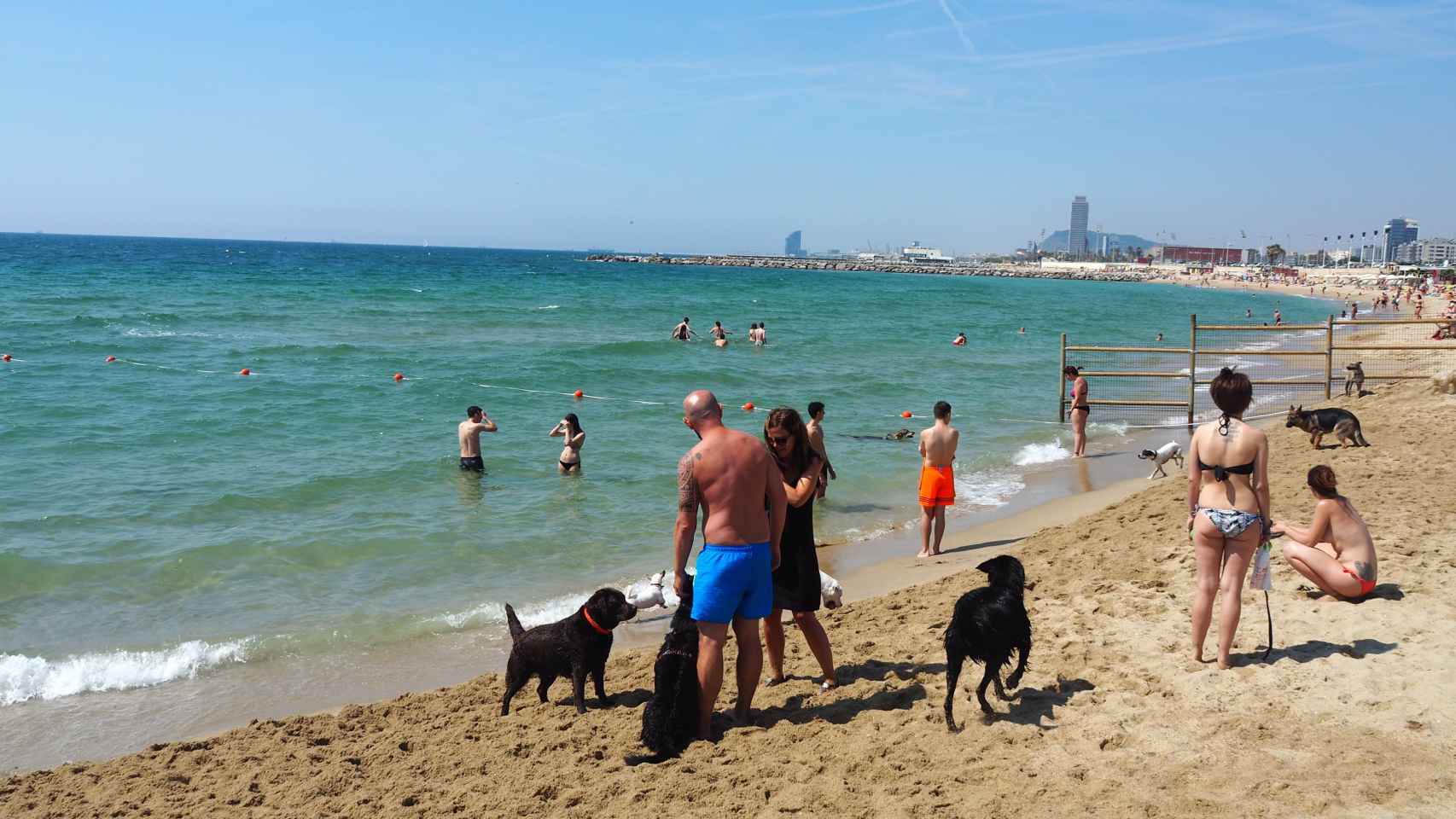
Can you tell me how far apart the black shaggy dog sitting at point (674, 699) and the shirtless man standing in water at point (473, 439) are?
340 inches

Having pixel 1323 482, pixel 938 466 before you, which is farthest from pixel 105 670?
pixel 1323 482

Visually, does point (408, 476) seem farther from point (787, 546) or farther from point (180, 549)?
point (787, 546)

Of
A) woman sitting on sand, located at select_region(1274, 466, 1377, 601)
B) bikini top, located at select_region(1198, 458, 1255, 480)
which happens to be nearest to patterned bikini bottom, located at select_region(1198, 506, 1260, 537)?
bikini top, located at select_region(1198, 458, 1255, 480)

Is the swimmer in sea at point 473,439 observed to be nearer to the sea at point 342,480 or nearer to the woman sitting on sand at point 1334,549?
the sea at point 342,480

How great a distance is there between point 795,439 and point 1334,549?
3175mm

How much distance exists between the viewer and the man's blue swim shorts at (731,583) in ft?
14.1

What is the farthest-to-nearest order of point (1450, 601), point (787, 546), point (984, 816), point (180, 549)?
point (180, 549)
point (1450, 601)
point (787, 546)
point (984, 816)

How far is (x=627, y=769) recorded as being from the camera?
4.50m

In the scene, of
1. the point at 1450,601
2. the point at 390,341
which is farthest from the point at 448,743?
the point at 390,341

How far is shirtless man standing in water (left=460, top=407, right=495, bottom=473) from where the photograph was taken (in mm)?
12703

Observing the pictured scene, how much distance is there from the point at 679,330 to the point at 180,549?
75.6 feet

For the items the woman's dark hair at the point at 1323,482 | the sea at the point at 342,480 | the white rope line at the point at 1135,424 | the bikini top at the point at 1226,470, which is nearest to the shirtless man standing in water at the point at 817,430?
the sea at the point at 342,480

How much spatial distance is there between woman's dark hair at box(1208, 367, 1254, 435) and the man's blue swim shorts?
2157 millimetres

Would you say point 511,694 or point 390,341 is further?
point 390,341
